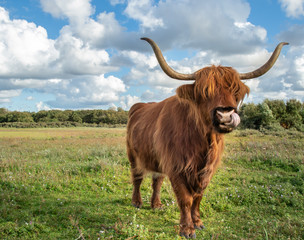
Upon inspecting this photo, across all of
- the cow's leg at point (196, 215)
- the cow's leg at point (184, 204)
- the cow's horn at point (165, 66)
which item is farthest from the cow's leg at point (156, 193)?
the cow's horn at point (165, 66)

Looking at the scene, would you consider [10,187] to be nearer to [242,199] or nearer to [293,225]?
[242,199]

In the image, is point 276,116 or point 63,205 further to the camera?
point 276,116

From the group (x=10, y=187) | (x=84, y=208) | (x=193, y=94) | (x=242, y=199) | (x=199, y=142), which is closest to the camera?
(x=193, y=94)

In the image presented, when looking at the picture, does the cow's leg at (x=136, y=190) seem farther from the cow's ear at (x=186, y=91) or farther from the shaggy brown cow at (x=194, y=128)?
the cow's ear at (x=186, y=91)

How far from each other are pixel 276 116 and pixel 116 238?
108 ft

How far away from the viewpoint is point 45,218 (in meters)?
4.97

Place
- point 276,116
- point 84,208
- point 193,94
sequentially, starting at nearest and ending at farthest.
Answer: point 193,94 → point 84,208 → point 276,116

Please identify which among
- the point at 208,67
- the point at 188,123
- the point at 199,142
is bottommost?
the point at 199,142

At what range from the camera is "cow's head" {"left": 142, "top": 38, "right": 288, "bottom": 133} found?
10.8 ft

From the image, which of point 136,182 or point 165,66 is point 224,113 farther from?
point 136,182

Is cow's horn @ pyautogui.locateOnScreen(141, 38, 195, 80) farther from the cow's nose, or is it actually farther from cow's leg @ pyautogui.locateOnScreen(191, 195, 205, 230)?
cow's leg @ pyautogui.locateOnScreen(191, 195, 205, 230)

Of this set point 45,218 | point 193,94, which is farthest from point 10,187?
point 193,94

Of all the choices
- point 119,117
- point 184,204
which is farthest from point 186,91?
point 119,117

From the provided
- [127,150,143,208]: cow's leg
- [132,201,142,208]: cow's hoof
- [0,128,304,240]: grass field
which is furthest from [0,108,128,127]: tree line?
[132,201,142,208]: cow's hoof
